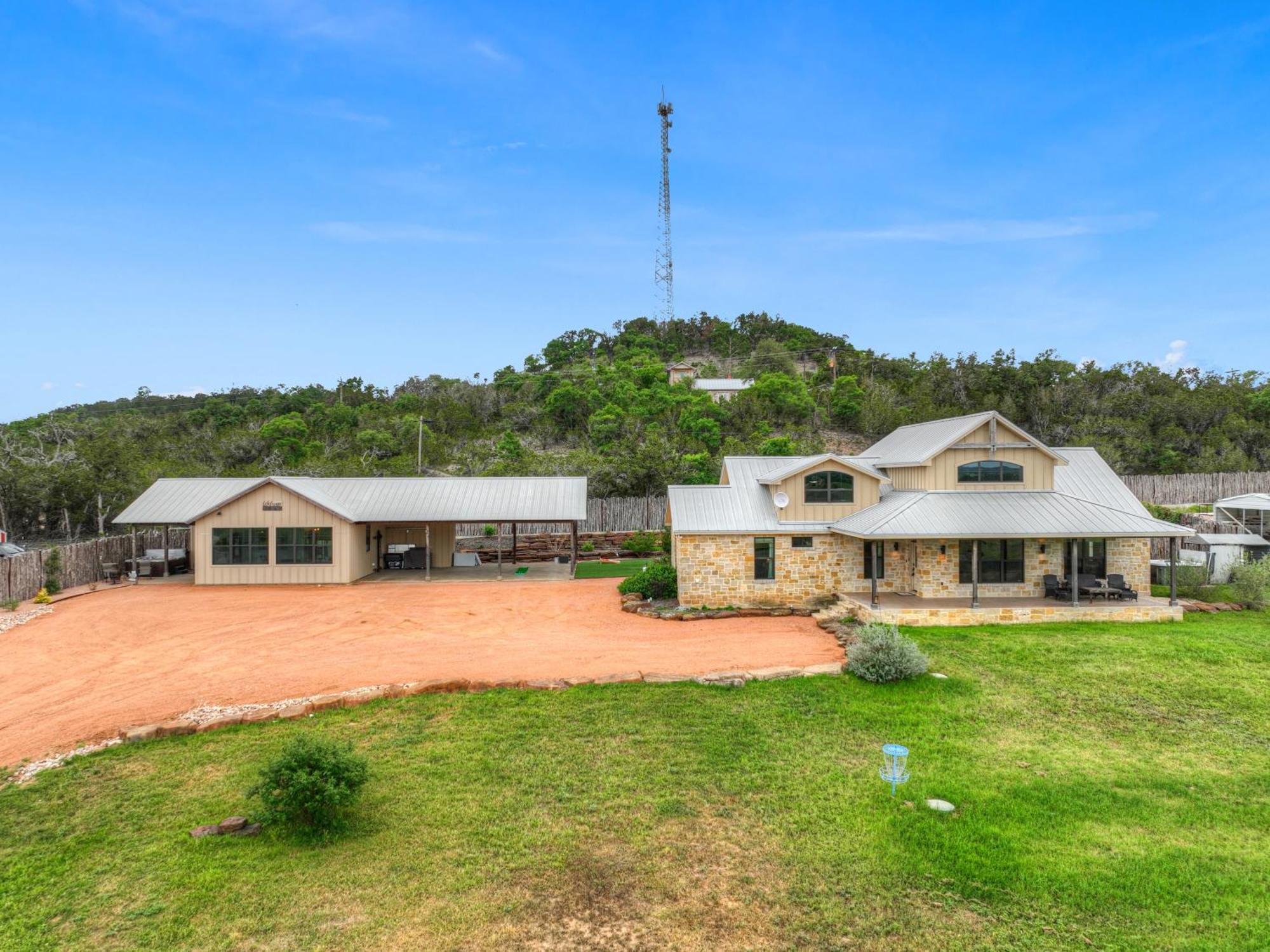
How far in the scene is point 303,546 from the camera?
Result: 72.0ft

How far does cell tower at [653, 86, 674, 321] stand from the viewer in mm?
52625

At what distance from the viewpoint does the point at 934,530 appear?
1575 cm

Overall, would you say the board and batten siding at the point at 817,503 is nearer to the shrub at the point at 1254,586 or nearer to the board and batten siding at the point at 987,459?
the board and batten siding at the point at 987,459

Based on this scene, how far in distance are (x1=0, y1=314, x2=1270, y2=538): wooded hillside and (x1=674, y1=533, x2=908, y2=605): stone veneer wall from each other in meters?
15.2

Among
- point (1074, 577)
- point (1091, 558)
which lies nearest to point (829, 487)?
point (1074, 577)

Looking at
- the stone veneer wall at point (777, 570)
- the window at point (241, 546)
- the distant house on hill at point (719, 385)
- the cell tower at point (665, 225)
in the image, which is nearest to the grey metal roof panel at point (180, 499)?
the window at point (241, 546)

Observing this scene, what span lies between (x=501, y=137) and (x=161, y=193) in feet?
40.6

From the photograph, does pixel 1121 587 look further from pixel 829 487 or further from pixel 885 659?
pixel 885 659

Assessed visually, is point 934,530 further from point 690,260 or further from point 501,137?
point 690,260

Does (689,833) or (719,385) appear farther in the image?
(719,385)

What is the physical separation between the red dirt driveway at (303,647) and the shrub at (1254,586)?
12.2m

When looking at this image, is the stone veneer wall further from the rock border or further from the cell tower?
the cell tower

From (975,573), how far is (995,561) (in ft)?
5.81

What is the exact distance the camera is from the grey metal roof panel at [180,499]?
22031 mm
